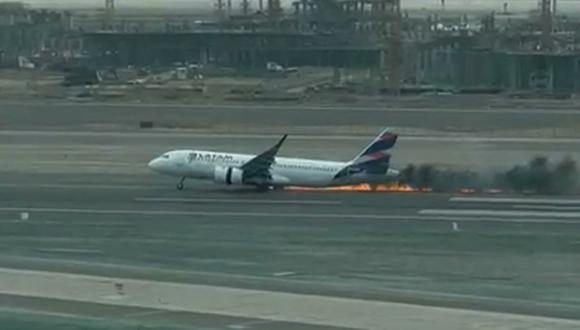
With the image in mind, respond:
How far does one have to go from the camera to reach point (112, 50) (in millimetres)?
88750

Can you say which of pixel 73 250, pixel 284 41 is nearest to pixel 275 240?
pixel 73 250

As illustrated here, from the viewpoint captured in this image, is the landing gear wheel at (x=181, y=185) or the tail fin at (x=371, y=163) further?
the landing gear wheel at (x=181, y=185)

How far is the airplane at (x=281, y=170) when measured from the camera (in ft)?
135

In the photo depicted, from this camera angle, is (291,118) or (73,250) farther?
(291,118)

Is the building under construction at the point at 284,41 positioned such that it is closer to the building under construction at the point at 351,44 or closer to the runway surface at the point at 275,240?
the building under construction at the point at 351,44

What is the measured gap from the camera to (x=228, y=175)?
135 ft

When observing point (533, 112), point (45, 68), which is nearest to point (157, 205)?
point (533, 112)

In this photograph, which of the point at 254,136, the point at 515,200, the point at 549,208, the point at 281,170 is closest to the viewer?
the point at 549,208

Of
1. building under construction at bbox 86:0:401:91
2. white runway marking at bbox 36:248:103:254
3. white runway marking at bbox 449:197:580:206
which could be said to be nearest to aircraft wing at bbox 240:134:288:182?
white runway marking at bbox 449:197:580:206

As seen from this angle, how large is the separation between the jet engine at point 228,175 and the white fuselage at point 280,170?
122 millimetres

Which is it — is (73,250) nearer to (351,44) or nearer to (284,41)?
(284,41)

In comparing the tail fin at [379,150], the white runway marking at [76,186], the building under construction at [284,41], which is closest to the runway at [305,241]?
the white runway marking at [76,186]

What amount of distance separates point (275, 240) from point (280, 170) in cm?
1306

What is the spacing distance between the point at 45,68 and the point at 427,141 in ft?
127
